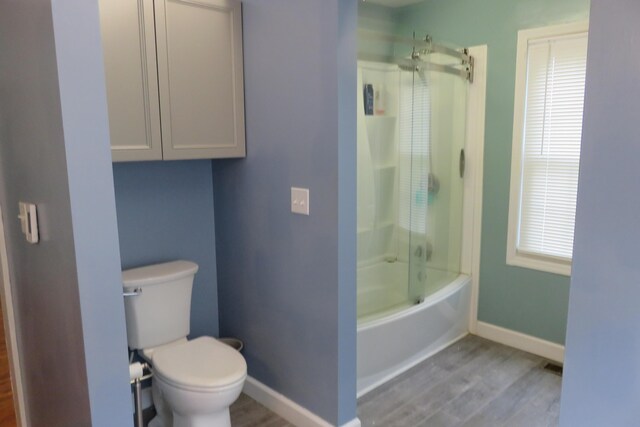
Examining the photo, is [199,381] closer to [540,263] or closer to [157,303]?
[157,303]

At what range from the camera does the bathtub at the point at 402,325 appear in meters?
2.63

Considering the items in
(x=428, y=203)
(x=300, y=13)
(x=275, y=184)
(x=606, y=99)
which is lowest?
(x=428, y=203)

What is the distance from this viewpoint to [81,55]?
116 cm

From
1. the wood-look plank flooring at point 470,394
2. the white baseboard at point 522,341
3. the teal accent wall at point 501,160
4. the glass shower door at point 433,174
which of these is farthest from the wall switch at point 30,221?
the white baseboard at point 522,341

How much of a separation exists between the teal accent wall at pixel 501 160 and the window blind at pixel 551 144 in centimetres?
12

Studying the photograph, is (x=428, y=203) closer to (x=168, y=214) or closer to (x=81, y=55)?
(x=168, y=214)

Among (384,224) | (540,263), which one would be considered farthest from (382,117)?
(540,263)

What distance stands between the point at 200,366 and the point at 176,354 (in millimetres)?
167

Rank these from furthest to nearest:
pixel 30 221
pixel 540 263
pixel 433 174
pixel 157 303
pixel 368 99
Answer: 1. pixel 433 174
2. pixel 540 263
3. pixel 368 99
4. pixel 157 303
5. pixel 30 221

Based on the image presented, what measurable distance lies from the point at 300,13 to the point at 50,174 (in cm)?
123

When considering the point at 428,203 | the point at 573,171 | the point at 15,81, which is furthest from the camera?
the point at 428,203

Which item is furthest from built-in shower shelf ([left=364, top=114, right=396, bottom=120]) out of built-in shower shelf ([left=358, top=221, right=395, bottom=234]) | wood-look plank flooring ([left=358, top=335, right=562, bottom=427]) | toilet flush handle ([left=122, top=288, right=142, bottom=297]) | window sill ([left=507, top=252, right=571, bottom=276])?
toilet flush handle ([left=122, top=288, right=142, bottom=297])

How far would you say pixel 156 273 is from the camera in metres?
2.22

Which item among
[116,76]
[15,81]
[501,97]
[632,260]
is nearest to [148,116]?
[116,76]
